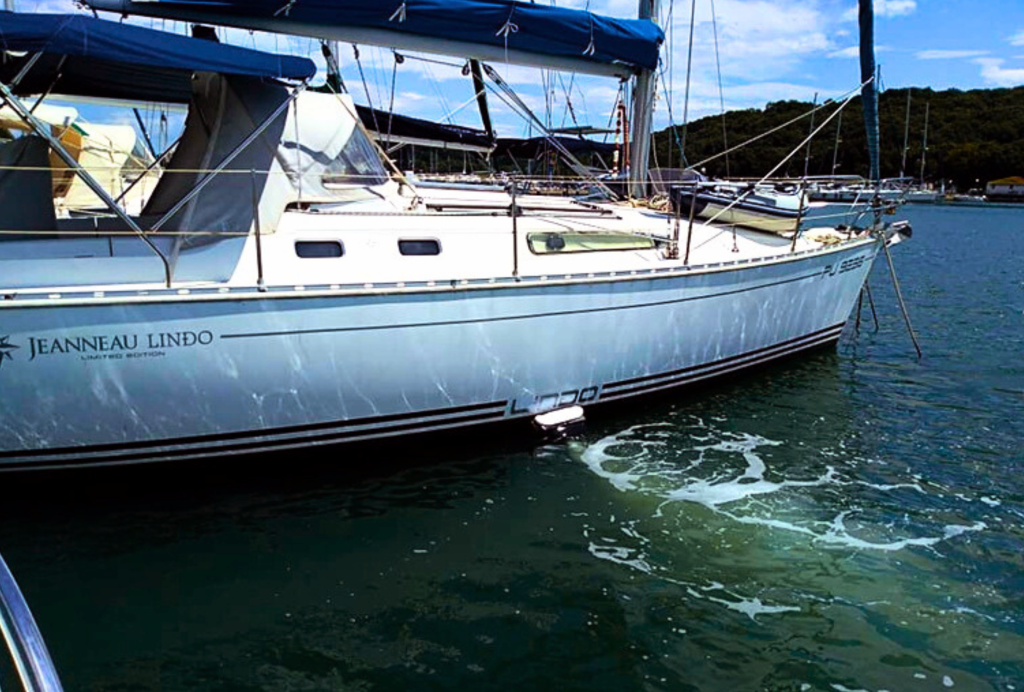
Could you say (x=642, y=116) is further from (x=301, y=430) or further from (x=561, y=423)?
(x=301, y=430)

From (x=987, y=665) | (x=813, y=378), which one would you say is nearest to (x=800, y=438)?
(x=813, y=378)

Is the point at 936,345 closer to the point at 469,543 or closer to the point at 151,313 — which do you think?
the point at 469,543

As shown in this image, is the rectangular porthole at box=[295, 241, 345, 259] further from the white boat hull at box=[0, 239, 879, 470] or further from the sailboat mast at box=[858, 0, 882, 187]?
the sailboat mast at box=[858, 0, 882, 187]

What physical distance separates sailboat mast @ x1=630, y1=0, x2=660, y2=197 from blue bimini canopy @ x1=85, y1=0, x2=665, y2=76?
41cm

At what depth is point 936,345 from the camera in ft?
39.7

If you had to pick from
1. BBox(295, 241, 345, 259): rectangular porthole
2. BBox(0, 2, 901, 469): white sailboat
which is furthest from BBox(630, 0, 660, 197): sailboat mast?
BBox(295, 241, 345, 259): rectangular porthole

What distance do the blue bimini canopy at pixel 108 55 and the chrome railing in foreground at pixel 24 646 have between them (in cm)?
452

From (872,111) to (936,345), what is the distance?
4035 mm

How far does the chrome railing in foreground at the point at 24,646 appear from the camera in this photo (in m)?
1.66

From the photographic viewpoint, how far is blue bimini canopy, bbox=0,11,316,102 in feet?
16.8

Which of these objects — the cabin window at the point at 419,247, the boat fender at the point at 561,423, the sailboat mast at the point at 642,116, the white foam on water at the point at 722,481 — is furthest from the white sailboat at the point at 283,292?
the sailboat mast at the point at 642,116

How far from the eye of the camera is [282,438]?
6438 millimetres

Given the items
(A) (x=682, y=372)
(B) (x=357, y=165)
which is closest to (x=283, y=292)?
(B) (x=357, y=165)

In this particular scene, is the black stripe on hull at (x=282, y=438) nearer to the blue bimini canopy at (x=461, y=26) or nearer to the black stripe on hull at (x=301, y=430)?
the black stripe on hull at (x=301, y=430)
